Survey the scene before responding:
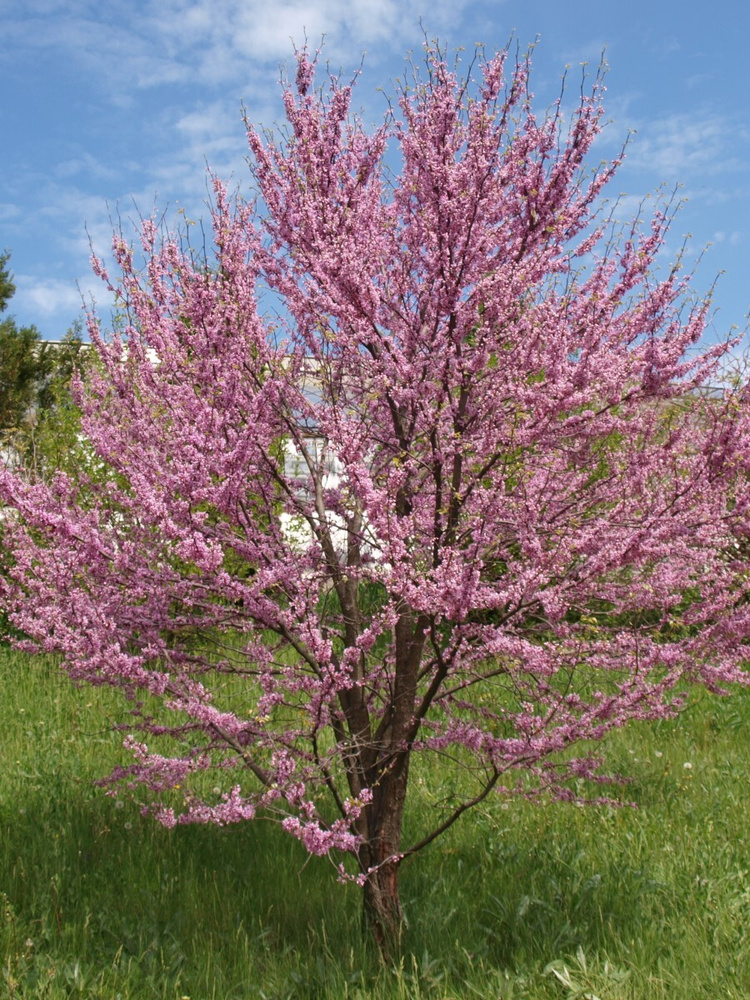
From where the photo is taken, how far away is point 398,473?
13.5 feet

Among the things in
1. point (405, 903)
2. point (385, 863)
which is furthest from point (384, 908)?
point (405, 903)

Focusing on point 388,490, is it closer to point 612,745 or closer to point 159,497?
point 159,497

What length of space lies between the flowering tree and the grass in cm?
50

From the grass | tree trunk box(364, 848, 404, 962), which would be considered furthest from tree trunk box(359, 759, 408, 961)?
the grass

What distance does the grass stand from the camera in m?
4.41

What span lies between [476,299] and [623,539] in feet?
4.70

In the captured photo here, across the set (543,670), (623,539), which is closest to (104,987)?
(543,670)

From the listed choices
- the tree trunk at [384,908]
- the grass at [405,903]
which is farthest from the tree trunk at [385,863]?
the grass at [405,903]

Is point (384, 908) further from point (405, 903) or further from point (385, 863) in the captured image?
point (405, 903)

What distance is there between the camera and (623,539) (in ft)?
13.7

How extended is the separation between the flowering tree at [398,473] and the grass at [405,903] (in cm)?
50

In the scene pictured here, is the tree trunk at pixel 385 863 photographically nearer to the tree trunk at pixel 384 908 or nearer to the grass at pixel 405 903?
the tree trunk at pixel 384 908

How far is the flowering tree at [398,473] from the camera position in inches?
167

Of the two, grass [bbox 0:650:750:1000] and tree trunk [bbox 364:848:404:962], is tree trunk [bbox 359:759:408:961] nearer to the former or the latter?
tree trunk [bbox 364:848:404:962]
